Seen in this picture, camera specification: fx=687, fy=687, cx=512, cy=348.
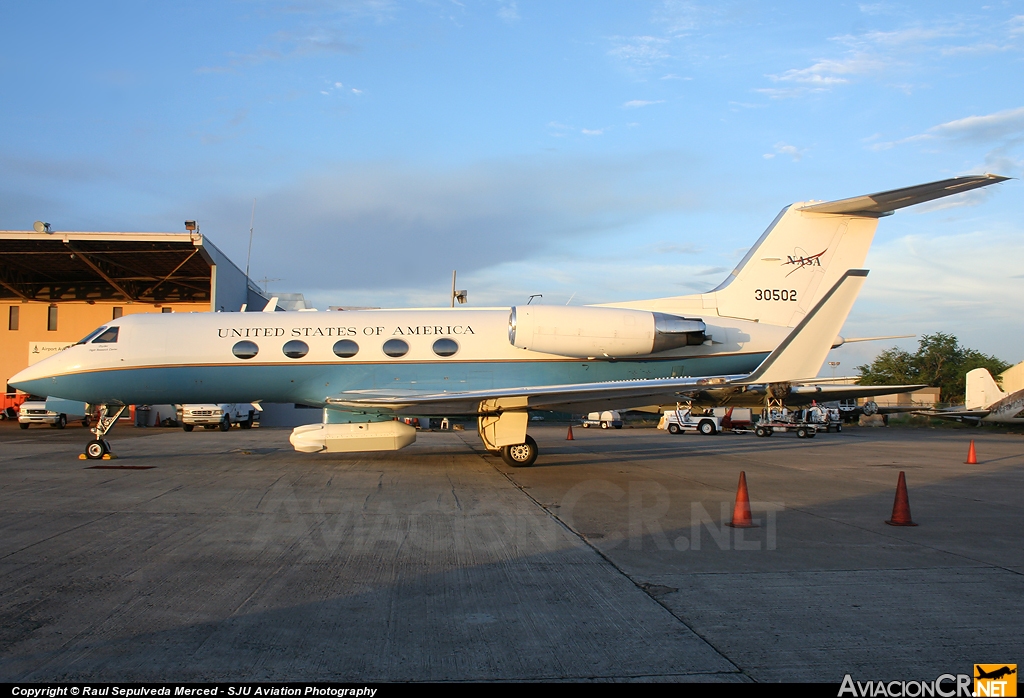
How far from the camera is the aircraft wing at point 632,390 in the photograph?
33.7 feet

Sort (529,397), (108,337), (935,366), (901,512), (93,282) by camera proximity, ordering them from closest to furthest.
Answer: (901,512), (529,397), (108,337), (93,282), (935,366)

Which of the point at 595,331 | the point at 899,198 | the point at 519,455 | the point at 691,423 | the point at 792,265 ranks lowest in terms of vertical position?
the point at 691,423

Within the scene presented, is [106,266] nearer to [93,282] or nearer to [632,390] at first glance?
[93,282]

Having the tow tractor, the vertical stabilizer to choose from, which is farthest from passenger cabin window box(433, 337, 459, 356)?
the tow tractor

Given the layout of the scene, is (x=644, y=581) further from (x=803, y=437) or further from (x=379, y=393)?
(x=803, y=437)

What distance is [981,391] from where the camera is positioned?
39.1 metres

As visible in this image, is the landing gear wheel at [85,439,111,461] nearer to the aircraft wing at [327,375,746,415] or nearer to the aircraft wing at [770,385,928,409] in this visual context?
the aircraft wing at [327,375,746,415]

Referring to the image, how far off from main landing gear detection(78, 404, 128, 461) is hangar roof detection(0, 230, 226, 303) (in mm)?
15570

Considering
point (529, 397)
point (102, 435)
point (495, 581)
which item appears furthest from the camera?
point (102, 435)

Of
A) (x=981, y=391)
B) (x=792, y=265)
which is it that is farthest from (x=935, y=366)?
(x=792, y=265)

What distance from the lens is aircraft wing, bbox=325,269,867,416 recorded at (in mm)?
10258

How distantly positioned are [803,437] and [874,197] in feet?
61.8

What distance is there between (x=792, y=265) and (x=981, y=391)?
3126 centimetres

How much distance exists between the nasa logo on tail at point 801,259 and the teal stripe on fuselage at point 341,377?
7.47ft
